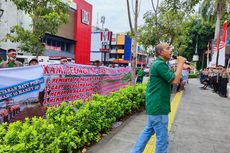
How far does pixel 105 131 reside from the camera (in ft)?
18.8

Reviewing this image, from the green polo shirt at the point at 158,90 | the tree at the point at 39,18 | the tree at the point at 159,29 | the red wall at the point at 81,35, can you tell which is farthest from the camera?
the red wall at the point at 81,35

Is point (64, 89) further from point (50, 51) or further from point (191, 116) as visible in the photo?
point (50, 51)

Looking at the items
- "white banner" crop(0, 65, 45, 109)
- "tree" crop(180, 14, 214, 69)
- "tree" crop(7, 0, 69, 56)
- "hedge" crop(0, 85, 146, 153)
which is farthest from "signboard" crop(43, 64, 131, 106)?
"tree" crop(180, 14, 214, 69)

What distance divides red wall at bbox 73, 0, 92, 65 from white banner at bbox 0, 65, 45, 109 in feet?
119

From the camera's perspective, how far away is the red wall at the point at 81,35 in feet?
136

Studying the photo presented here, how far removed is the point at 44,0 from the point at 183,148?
316 inches

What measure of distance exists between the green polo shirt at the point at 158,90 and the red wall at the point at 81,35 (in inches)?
1507

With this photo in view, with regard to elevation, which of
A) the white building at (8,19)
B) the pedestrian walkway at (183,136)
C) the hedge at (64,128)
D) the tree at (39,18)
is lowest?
the pedestrian walkway at (183,136)

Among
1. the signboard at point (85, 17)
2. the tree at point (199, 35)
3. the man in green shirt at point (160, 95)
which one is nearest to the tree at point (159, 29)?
the man in green shirt at point (160, 95)

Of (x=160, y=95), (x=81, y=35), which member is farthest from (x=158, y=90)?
(x=81, y=35)

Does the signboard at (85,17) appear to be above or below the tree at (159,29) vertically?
above

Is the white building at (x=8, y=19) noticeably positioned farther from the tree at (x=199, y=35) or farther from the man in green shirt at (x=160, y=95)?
the tree at (x=199, y=35)

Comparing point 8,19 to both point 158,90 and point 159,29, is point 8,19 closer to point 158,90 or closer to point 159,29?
point 159,29

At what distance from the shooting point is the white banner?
16.2ft
